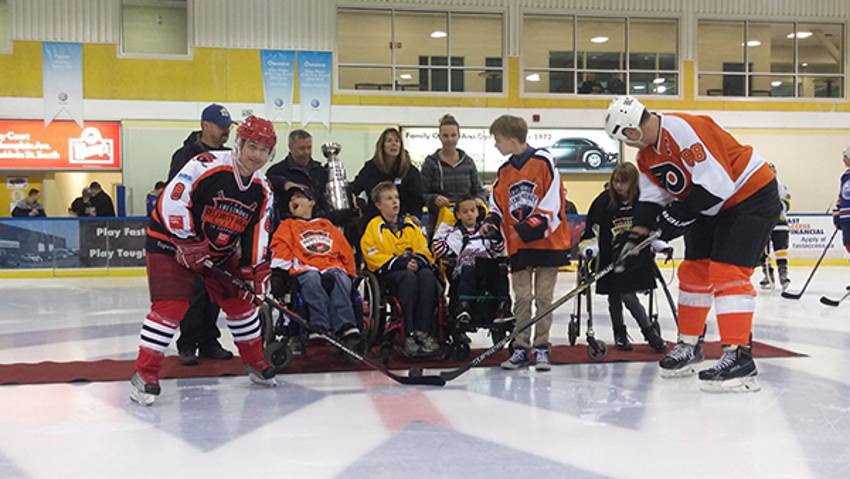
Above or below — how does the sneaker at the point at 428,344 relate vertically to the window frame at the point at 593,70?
below

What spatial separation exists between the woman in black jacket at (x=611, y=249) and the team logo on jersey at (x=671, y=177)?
0.83 meters

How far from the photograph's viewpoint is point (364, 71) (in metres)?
13.5

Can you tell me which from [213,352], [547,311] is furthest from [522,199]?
[213,352]

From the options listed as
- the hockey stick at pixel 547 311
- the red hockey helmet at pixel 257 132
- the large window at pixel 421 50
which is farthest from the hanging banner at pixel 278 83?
the red hockey helmet at pixel 257 132

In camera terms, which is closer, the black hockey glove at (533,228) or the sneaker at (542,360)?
the black hockey glove at (533,228)

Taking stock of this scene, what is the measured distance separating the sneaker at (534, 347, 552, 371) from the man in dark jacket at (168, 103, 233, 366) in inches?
59.3

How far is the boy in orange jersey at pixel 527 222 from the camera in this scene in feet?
11.6

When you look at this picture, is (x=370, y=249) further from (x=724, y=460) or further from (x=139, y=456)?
(x=724, y=460)

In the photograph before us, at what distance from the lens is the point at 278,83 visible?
41.6 feet

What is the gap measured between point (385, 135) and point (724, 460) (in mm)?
2637

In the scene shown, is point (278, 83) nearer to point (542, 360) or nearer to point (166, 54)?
point (166, 54)

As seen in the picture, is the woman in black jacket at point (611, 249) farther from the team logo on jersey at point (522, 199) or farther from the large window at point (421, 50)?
the large window at point (421, 50)

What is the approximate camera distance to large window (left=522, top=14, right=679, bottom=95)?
14094mm

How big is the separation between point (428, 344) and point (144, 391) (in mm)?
1326
